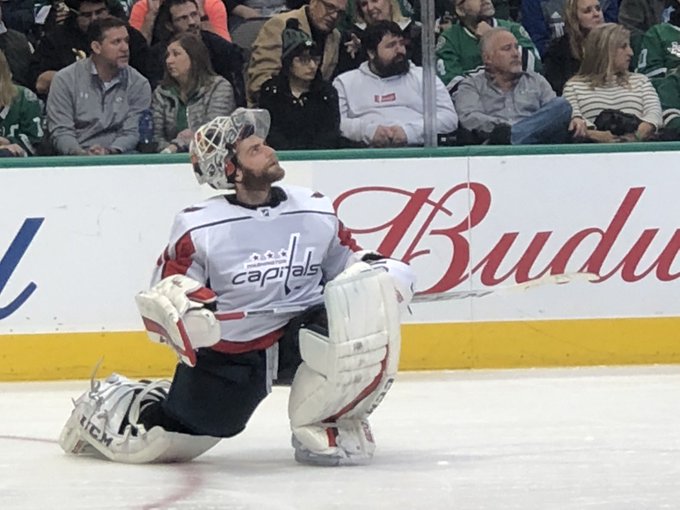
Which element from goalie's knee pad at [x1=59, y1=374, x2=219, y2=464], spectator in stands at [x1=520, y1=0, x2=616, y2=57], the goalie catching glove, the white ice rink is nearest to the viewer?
the white ice rink

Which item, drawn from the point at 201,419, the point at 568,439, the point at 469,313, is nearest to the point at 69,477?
the point at 201,419

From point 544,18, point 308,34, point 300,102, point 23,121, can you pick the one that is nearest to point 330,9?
point 308,34

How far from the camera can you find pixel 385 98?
6531mm

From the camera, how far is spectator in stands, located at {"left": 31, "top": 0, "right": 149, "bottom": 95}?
6.50 m

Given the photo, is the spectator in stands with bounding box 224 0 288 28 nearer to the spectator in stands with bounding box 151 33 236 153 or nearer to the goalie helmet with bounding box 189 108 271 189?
the spectator in stands with bounding box 151 33 236 153

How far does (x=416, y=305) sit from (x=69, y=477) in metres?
2.42

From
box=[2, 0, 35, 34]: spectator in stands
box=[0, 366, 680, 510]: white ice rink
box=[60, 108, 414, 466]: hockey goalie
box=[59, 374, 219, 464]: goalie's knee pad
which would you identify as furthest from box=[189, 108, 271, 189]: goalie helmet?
box=[2, 0, 35, 34]: spectator in stands

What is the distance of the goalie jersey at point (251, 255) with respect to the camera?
4.25 m

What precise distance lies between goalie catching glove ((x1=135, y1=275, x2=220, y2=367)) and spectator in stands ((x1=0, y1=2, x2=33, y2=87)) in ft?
8.56

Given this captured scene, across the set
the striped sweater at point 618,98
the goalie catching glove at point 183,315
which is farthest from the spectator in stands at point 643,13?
the goalie catching glove at point 183,315

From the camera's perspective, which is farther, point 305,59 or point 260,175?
point 305,59

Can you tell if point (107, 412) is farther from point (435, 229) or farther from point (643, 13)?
point (643, 13)

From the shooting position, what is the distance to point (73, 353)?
20.9 ft

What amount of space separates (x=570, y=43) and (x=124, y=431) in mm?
3145
